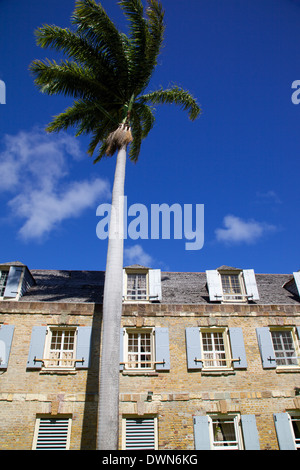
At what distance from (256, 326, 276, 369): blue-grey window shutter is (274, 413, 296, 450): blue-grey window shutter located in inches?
65.6

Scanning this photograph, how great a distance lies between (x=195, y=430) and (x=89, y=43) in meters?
14.9

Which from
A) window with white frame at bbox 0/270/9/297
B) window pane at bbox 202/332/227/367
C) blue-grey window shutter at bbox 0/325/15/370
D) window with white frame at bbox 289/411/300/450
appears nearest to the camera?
window with white frame at bbox 289/411/300/450

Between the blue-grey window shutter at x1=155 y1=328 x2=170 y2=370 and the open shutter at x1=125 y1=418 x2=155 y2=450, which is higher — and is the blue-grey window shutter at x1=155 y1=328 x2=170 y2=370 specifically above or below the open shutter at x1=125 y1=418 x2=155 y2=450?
above

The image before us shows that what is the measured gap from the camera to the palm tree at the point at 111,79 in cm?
1221

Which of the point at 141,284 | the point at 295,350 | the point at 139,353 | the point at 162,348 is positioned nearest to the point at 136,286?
the point at 141,284

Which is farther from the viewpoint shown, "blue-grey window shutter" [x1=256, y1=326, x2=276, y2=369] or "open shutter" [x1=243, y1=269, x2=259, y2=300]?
"open shutter" [x1=243, y1=269, x2=259, y2=300]

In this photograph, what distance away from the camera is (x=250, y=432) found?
1123 cm

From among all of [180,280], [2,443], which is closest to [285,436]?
[180,280]

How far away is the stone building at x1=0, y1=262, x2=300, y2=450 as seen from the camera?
11188 millimetres

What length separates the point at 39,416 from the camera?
11.3 m

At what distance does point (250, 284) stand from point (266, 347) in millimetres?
2870

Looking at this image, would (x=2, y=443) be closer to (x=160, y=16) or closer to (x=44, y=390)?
(x=44, y=390)

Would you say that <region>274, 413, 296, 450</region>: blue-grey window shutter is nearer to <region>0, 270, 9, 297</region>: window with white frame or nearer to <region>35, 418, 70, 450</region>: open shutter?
<region>35, 418, 70, 450</region>: open shutter

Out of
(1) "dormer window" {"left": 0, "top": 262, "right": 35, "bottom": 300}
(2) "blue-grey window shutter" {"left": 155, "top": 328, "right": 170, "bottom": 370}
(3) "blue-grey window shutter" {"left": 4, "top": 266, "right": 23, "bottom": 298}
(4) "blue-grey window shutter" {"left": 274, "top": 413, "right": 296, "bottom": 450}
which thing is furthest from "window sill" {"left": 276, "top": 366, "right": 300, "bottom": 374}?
(3) "blue-grey window shutter" {"left": 4, "top": 266, "right": 23, "bottom": 298}
